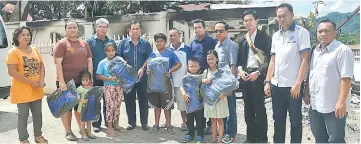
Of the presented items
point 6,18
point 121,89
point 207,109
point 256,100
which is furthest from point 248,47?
point 6,18

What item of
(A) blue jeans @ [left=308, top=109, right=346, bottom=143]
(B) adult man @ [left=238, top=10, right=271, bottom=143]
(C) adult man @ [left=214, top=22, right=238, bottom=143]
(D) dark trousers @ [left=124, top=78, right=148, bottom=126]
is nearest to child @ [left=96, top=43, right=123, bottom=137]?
(D) dark trousers @ [left=124, top=78, right=148, bottom=126]

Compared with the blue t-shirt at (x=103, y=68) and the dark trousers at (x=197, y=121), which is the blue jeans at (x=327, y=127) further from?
the blue t-shirt at (x=103, y=68)

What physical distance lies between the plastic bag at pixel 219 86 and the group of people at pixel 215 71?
2.7 inches

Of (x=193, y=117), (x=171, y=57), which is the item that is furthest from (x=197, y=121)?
(x=171, y=57)

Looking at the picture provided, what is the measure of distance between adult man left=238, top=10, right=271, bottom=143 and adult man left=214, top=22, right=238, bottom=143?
0.34 feet

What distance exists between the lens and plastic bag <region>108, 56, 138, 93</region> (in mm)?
4691

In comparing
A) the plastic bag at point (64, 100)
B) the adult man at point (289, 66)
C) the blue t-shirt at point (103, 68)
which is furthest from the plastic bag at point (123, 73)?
the adult man at point (289, 66)

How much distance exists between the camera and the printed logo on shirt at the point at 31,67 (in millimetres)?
4043

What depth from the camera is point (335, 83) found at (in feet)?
10.4

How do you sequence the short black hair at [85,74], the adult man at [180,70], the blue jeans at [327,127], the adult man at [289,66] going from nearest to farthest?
1. the blue jeans at [327,127]
2. the adult man at [289,66]
3. the short black hair at [85,74]
4. the adult man at [180,70]

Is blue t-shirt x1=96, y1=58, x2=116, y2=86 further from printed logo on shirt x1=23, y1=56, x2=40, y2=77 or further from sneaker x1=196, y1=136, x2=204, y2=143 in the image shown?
sneaker x1=196, y1=136, x2=204, y2=143

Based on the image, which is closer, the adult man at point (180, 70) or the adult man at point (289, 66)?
the adult man at point (289, 66)

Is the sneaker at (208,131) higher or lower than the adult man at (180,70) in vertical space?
lower

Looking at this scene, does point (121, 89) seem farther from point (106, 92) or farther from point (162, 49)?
point (162, 49)
